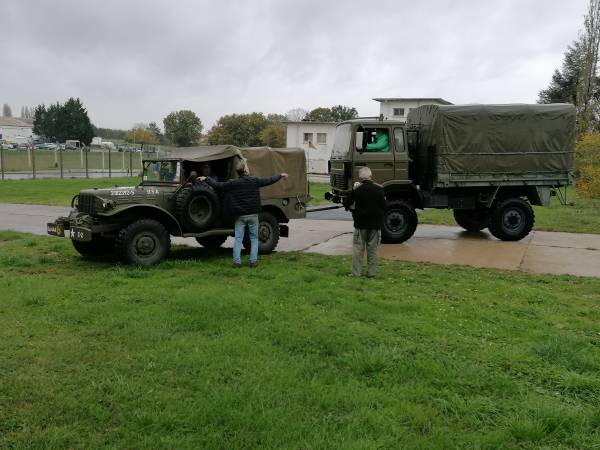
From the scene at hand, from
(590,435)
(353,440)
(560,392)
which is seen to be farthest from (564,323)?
(353,440)

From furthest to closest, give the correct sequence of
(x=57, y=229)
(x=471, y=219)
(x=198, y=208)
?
(x=471, y=219), (x=198, y=208), (x=57, y=229)

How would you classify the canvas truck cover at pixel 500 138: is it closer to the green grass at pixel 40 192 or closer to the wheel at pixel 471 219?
the wheel at pixel 471 219

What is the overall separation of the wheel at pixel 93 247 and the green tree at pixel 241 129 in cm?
5715

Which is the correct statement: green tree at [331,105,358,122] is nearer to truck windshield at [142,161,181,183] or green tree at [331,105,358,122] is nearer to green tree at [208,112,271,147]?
green tree at [208,112,271,147]

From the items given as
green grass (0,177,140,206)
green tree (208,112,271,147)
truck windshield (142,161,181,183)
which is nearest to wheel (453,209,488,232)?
truck windshield (142,161,181,183)

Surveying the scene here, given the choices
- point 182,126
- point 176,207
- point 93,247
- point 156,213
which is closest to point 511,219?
point 176,207

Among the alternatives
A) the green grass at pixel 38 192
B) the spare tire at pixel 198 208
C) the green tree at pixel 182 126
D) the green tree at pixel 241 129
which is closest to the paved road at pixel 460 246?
the spare tire at pixel 198 208

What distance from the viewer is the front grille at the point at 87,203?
827cm

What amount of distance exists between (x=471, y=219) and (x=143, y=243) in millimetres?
8070

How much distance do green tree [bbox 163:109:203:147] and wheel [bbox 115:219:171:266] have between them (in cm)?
6216

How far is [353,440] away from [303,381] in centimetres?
88

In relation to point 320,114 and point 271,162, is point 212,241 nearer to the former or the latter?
point 271,162

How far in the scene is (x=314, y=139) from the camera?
4531cm

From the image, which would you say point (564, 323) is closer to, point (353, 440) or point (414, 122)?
point (353, 440)
